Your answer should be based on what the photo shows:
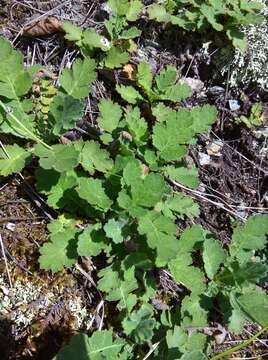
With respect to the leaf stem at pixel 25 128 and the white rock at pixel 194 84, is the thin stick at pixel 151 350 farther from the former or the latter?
the white rock at pixel 194 84

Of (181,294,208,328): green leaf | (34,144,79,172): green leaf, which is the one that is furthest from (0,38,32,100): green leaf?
(181,294,208,328): green leaf

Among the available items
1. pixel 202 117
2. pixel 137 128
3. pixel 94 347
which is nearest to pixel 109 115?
pixel 137 128

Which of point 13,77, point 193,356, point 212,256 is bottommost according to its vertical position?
point 193,356

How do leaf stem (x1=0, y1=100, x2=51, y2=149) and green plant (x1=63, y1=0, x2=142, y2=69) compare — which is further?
green plant (x1=63, y1=0, x2=142, y2=69)

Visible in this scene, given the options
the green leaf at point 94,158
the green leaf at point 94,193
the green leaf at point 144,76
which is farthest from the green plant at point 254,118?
the green leaf at point 94,193

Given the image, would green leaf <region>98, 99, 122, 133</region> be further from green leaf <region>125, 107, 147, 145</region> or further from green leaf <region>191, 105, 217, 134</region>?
green leaf <region>191, 105, 217, 134</region>

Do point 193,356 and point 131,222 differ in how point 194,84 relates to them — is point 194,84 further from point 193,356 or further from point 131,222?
point 193,356
